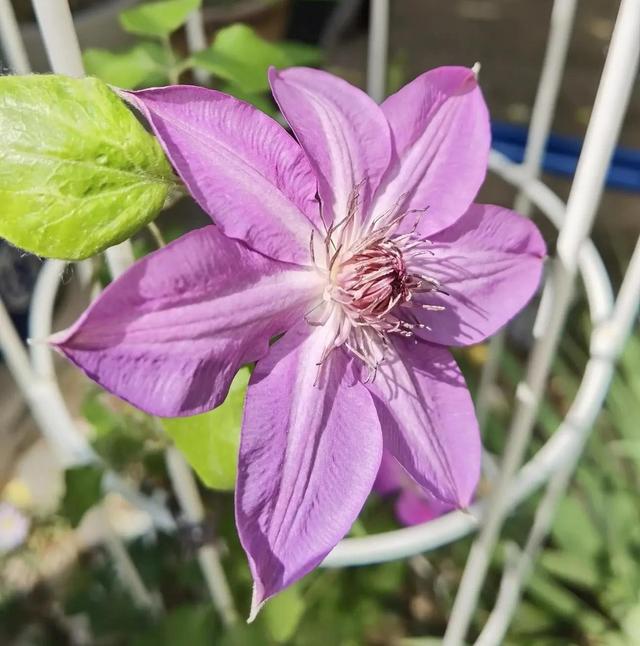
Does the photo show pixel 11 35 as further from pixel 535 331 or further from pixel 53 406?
pixel 535 331

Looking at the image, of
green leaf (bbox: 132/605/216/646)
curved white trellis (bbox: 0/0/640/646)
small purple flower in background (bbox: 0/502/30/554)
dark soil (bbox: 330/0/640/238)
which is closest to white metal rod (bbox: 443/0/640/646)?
→ curved white trellis (bbox: 0/0/640/646)

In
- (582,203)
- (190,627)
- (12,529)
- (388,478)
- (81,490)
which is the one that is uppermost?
(582,203)

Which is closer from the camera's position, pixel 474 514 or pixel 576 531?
pixel 474 514

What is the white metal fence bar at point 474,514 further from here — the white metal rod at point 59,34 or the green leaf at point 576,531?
the green leaf at point 576,531

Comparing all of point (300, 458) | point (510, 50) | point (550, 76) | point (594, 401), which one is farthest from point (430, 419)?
point (510, 50)

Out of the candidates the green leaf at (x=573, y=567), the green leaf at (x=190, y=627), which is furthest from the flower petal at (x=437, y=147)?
the green leaf at (x=573, y=567)

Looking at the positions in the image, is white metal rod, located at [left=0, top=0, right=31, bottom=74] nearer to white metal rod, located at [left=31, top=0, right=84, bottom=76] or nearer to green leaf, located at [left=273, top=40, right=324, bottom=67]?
white metal rod, located at [left=31, top=0, right=84, bottom=76]

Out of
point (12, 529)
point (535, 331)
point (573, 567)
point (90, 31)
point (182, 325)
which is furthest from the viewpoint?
point (90, 31)
